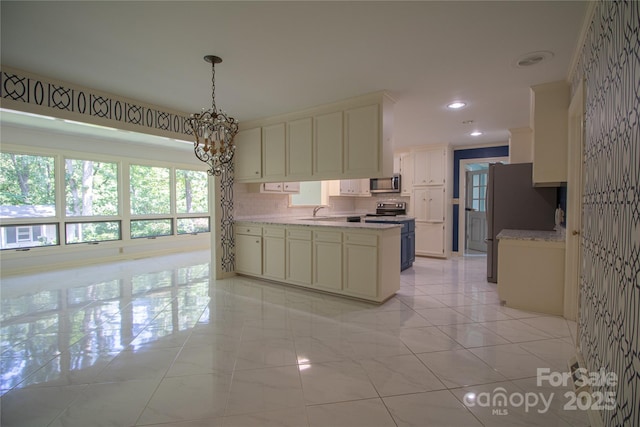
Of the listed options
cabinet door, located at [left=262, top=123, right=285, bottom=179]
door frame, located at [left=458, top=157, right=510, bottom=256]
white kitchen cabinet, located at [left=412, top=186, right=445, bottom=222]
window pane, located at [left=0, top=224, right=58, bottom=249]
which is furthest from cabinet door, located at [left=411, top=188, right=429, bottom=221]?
window pane, located at [left=0, top=224, right=58, bottom=249]

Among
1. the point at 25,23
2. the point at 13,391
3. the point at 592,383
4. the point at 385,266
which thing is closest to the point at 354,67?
the point at 385,266

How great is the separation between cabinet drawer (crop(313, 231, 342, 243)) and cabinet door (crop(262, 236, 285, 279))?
24.9 inches

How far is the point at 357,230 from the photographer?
3.62 metres

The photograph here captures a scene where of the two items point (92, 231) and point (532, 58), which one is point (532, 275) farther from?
point (92, 231)

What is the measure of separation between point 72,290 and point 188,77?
339 cm

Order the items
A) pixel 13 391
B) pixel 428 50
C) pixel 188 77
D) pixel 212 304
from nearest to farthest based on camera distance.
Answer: pixel 13 391 → pixel 428 50 → pixel 188 77 → pixel 212 304

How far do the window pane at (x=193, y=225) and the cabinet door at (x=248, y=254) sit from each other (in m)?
3.62

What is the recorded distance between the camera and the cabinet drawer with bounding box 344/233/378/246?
3.50 meters

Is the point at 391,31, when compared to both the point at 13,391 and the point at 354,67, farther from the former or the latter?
the point at 13,391

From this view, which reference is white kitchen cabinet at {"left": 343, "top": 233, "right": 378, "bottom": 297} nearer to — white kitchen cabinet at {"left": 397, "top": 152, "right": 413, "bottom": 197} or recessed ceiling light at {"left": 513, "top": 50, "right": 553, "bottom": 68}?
recessed ceiling light at {"left": 513, "top": 50, "right": 553, "bottom": 68}

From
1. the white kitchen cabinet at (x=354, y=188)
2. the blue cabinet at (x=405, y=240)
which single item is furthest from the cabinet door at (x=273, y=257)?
the white kitchen cabinet at (x=354, y=188)

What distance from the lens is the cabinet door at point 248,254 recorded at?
4.63m

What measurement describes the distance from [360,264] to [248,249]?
198cm

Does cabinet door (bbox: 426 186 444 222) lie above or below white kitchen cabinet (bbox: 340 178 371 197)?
below
